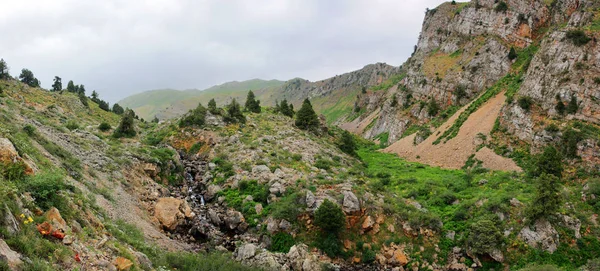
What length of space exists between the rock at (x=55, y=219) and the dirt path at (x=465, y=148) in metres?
36.7

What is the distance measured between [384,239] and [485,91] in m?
45.1

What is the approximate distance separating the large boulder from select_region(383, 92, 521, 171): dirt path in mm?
30659

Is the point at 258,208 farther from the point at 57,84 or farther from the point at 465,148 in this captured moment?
the point at 57,84

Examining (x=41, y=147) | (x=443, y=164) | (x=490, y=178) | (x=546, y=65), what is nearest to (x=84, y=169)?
(x=41, y=147)

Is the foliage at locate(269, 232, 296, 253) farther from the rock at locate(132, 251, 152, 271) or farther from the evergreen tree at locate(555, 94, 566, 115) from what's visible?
the evergreen tree at locate(555, 94, 566, 115)

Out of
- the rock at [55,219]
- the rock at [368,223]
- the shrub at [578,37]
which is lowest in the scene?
the rock at [368,223]

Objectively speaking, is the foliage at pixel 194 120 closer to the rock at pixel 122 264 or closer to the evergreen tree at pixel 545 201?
the rock at pixel 122 264

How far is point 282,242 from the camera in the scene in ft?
75.7

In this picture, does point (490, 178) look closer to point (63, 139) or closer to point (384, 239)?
point (384, 239)

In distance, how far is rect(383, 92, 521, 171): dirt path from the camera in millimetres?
37397

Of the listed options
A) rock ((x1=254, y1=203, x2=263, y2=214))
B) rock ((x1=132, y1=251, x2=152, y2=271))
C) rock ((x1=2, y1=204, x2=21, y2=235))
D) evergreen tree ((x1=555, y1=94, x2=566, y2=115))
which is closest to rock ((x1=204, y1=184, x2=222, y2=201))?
rock ((x1=254, y1=203, x2=263, y2=214))

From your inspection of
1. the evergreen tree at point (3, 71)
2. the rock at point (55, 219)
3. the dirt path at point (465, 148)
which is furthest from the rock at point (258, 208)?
the evergreen tree at point (3, 71)

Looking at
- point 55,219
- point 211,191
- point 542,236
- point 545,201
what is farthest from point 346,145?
point 55,219

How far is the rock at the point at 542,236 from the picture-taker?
21328 millimetres
